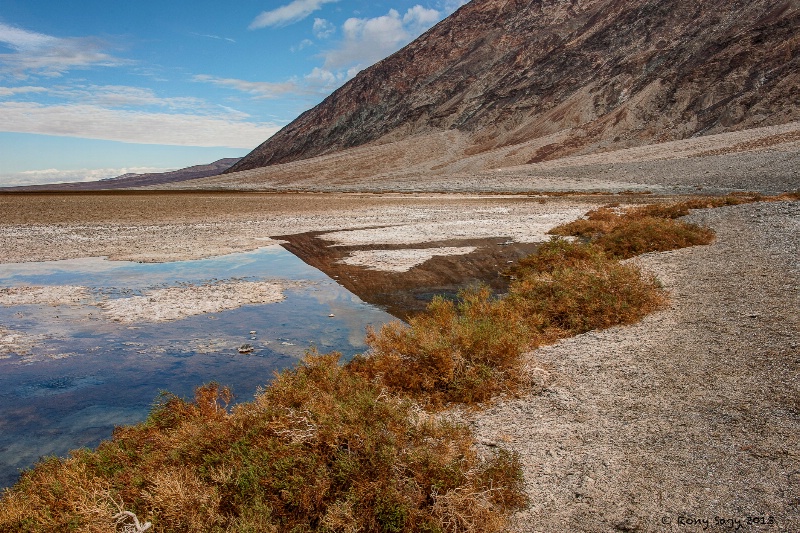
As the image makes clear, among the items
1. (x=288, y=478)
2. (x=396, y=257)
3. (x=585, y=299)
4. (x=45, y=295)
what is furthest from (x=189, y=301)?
(x=288, y=478)

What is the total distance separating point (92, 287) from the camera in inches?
627

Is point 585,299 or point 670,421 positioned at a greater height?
point 585,299

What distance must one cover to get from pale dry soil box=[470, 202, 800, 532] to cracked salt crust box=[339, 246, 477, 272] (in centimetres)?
959

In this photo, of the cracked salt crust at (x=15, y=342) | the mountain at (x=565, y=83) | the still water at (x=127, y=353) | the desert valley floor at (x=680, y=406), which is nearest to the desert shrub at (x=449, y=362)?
the desert valley floor at (x=680, y=406)

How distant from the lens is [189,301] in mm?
13938

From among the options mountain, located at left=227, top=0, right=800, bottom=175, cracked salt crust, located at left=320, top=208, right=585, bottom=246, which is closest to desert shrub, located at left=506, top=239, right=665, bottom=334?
cracked salt crust, located at left=320, top=208, right=585, bottom=246

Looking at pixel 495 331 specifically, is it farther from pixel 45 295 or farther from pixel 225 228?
pixel 225 228

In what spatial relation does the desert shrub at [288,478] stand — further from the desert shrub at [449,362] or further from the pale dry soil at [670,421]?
the desert shrub at [449,362]

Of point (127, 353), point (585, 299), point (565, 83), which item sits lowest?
point (127, 353)

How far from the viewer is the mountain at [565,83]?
90.9 metres

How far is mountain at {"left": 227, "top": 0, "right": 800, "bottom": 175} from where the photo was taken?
298 ft

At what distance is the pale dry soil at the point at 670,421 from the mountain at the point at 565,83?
89.4 metres

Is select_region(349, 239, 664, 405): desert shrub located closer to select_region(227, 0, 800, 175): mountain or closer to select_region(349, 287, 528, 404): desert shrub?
select_region(349, 287, 528, 404): desert shrub

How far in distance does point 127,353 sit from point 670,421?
921cm
